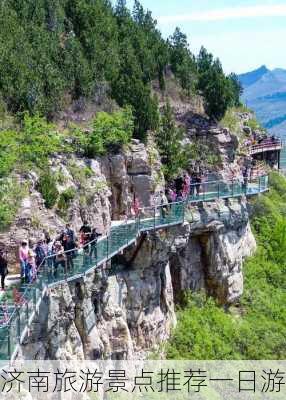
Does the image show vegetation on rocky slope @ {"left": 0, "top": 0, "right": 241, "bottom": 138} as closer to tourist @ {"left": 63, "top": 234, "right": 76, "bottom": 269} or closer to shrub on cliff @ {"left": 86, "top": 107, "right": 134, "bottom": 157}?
shrub on cliff @ {"left": 86, "top": 107, "right": 134, "bottom": 157}

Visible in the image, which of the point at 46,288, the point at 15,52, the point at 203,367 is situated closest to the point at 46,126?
the point at 15,52

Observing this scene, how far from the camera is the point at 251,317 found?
4534 centimetres

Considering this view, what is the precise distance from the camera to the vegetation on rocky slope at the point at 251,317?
39844 mm

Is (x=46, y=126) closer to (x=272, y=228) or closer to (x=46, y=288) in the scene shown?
(x=46, y=288)

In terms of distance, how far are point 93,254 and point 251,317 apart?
821 inches

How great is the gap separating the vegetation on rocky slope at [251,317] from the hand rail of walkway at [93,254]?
23.1ft

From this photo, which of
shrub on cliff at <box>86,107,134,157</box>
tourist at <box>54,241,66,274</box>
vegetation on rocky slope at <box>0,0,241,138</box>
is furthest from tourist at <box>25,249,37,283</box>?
vegetation on rocky slope at <box>0,0,241,138</box>

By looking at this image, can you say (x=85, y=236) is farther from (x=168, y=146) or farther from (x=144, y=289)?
(x=168, y=146)

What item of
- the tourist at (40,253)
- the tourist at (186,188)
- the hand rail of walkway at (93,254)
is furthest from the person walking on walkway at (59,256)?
the tourist at (186,188)

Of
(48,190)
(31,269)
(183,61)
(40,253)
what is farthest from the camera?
(183,61)

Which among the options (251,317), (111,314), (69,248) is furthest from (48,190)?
(251,317)

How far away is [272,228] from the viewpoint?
5466cm

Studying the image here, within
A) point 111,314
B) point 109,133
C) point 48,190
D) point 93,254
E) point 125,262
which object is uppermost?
point 109,133

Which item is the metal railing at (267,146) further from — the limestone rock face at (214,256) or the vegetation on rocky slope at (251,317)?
the limestone rock face at (214,256)
